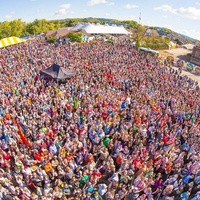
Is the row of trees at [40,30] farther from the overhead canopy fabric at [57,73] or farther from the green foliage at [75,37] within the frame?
the overhead canopy fabric at [57,73]

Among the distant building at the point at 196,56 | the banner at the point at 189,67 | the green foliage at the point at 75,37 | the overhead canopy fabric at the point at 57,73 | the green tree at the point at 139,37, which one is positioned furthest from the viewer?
the green foliage at the point at 75,37

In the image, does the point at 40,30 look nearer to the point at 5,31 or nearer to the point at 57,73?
the point at 5,31

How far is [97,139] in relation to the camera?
34.3 feet

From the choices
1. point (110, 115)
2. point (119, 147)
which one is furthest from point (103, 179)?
point (110, 115)

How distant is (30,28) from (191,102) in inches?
2604

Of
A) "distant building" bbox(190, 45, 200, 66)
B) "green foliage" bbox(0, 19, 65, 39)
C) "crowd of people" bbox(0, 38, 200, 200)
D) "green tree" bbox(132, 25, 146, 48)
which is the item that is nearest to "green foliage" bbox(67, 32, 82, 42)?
"green tree" bbox(132, 25, 146, 48)

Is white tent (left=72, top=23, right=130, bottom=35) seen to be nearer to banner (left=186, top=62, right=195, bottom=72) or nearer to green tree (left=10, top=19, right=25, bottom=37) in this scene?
green tree (left=10, top=19, right=25, bottom=37)

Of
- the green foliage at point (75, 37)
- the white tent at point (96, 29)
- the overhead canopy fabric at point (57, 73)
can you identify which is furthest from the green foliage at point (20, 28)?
the overhead canopy fabric at point (57, 73)

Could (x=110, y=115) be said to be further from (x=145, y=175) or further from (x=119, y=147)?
(x=145, y=175)

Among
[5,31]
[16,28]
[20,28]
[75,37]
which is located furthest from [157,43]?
[20,28]

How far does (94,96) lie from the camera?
1579 cm

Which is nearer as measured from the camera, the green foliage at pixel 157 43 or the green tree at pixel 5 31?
the green foliage at pixel 157 43

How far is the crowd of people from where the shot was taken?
8.34 m

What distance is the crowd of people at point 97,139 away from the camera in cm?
834
